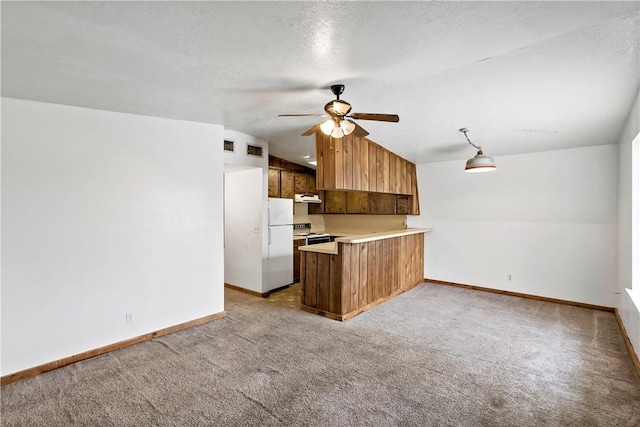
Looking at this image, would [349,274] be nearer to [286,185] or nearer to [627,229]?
[286,185]

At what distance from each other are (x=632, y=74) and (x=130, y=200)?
4.59 m

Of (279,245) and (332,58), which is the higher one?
(332,58)

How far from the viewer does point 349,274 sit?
410 centimetres

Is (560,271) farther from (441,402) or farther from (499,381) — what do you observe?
(441,402)

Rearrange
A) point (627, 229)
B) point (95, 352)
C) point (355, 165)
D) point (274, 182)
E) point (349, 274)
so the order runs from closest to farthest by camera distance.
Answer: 1. point (95, 352)
2. point (627, 229)
3. point (349, 274)
4. point (355, 165)
5. point (274, 182)

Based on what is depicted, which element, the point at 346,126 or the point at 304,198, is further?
the point at 304,198

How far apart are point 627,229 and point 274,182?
4.82 meters

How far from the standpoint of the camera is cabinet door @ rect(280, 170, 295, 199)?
5.98 meters

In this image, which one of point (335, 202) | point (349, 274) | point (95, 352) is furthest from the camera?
point (335, 202)

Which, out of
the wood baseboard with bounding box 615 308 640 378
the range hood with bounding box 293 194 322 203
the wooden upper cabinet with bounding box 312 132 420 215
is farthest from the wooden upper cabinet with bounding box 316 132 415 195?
the wood baseboard with bounding box 615 308 640 378

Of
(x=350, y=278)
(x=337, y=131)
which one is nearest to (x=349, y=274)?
(x=350, y=278)

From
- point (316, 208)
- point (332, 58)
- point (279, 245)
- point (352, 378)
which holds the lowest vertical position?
point (352, 378)

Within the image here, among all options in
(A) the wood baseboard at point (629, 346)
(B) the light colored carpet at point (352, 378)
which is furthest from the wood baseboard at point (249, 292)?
(A) the wood baseboard at point (629, 346)

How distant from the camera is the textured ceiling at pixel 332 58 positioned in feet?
5.66
